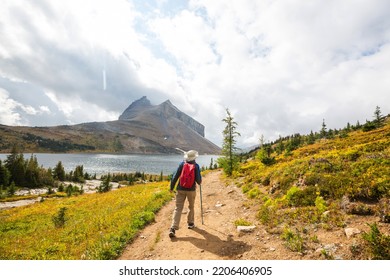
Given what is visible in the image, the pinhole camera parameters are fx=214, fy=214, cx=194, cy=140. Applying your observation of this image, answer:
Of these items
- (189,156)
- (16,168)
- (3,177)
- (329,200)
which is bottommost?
(3,177)

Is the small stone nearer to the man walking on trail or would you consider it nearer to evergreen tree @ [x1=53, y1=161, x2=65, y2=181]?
the man walking on trail

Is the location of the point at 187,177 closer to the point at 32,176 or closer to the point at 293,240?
the point at 293,240

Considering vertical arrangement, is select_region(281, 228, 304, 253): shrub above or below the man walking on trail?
below

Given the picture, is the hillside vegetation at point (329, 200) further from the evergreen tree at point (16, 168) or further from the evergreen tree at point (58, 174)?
the evergreen tree at point (58, 174)

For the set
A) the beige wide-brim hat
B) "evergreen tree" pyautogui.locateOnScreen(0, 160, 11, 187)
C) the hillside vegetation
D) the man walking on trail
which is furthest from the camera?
"evergreen tree" pyautogui.locateOnScreen(0, 160, 11, 187)

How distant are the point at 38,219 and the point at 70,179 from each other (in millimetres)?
91958

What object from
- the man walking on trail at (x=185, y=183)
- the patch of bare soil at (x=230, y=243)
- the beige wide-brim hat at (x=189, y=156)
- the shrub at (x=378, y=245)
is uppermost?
the beige wide-brim hat at (x=189, y=156)

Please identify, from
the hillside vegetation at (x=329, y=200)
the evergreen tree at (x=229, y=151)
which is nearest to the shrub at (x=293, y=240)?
the hillside vegetation at (x=329, y=200)

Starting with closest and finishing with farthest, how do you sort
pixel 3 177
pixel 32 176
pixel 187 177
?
pixel 187 177 → pixel 3 177 → pixel 32 176

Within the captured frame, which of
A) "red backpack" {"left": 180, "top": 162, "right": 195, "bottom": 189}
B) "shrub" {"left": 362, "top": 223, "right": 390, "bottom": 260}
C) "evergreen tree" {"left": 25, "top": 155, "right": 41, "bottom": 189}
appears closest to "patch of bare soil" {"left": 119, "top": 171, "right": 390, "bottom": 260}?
"shrub" {"left": 362, "top": 223, "right": 390, "bottom": 260}

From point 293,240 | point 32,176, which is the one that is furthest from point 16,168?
point 293,240

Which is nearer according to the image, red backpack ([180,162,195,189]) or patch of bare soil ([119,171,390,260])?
patch of bare soil ([119,171,390,260])
